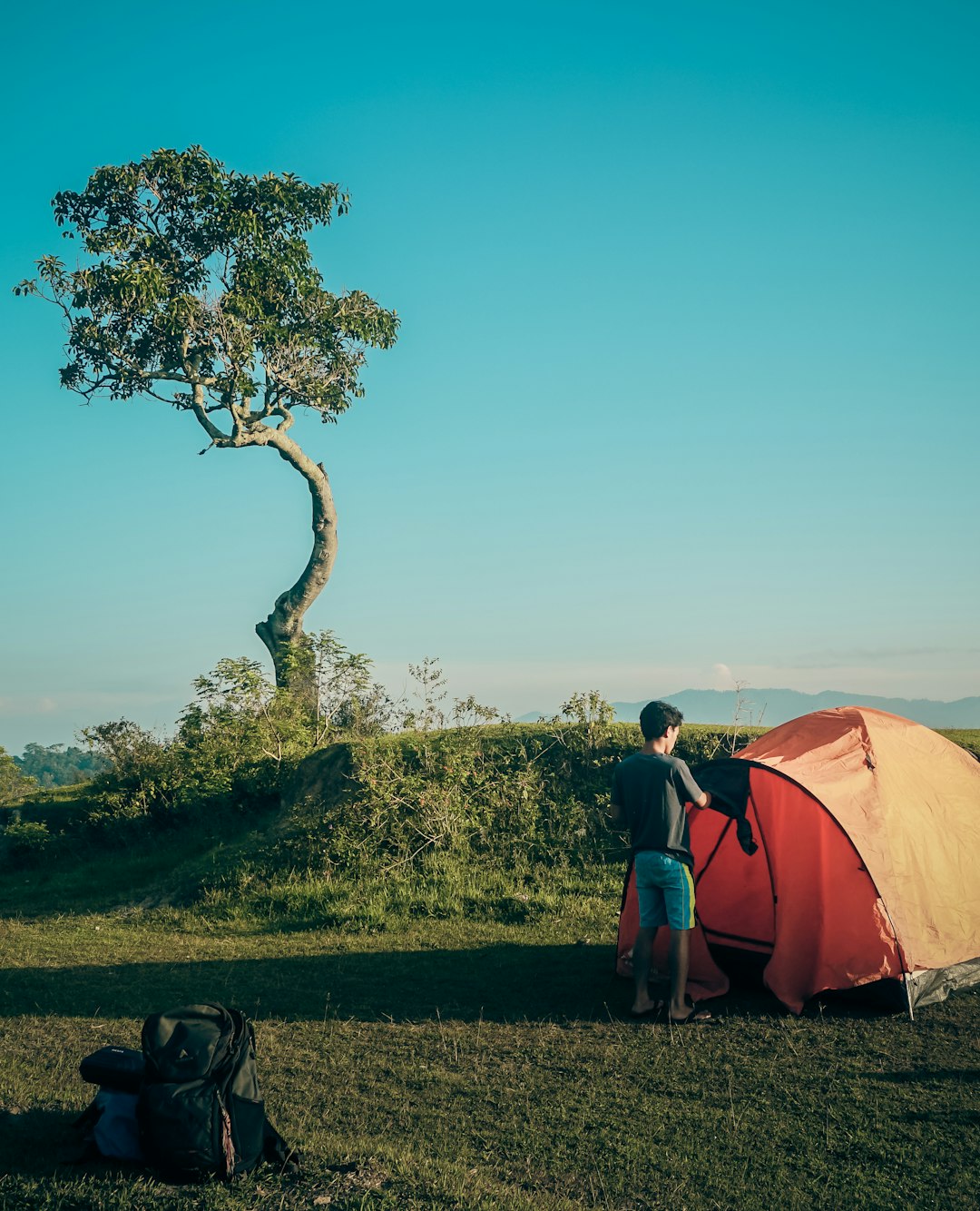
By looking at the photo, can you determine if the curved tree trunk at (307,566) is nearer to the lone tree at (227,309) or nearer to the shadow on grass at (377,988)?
the lone tree at (227,309)

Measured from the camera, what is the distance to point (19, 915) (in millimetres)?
12883

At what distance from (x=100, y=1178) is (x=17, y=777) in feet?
123

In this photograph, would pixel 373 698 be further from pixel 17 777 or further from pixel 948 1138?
pixel 17 777

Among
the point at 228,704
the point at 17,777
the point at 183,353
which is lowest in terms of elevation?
the point at 17,777

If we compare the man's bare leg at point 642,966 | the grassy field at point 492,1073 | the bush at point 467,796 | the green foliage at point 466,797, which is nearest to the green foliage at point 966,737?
the bush at point 467,796

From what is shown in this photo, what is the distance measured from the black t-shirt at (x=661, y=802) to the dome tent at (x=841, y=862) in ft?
1.60

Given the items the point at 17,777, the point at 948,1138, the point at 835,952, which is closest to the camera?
the point at 948,1138

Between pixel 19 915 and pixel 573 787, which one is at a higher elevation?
pixel 573 787

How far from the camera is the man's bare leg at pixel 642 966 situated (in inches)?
299

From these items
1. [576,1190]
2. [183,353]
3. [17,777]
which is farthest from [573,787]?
[17,777]

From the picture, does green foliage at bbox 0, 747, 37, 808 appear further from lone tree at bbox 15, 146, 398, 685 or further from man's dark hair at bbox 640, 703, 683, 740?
man's dark hair at bbox 640, 703, 683, 740

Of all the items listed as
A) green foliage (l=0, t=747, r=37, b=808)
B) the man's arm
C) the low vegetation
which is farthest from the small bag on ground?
green foliage (l=0, t=747, r=37, b=808)

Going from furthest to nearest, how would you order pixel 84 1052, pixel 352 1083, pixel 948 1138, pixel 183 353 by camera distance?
pixel 183 353
pixel 84 1052
pixel 352 1083
pixel 948 1138

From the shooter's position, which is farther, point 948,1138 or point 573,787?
point 573,787
